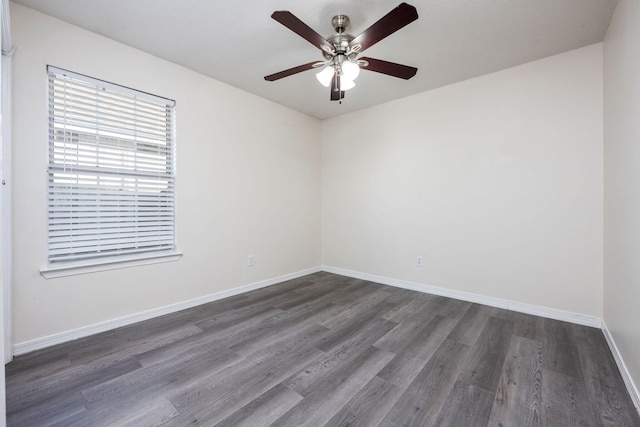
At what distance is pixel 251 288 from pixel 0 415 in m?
2.48

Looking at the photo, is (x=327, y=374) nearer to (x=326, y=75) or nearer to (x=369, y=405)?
(x=369, y=405)

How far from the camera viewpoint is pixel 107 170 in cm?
247

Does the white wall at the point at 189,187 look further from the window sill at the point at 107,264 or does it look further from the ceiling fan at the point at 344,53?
the ceiling fan at the point at 344,53

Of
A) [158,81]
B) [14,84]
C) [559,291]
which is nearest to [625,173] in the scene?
[559,291]

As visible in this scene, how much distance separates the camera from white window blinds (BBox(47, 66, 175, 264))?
2260mm

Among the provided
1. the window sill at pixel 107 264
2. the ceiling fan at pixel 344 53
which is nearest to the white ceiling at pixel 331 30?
the ceiling fan at pixel 344 53

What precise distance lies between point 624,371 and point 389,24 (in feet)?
8.82

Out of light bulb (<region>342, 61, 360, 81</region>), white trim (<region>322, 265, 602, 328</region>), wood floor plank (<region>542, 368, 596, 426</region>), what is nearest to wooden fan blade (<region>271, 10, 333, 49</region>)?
light bulb (<region>342, 61, 360, 81</region>)

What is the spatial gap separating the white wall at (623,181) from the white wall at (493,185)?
190 millimetres

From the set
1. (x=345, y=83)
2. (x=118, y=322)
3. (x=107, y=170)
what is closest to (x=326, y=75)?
(x=345, y=83)

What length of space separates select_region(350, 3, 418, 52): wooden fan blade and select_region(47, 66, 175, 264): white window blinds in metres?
2.07

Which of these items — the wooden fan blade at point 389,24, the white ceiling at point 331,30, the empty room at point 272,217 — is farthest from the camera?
the white ceiling at point 331,30

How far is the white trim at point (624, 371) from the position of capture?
1.60 m

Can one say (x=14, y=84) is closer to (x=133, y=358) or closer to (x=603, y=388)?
(x=133, y=358)
